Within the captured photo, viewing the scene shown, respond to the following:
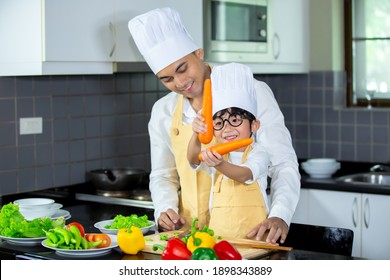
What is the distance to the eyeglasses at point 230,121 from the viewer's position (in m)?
2.46

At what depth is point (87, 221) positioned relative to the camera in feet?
10.2

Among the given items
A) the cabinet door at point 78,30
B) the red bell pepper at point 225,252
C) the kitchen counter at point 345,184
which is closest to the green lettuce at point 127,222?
the red bell pepper at point 225,252

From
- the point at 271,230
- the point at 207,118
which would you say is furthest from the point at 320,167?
the point at 207,118

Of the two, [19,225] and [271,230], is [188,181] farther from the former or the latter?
[19,225]

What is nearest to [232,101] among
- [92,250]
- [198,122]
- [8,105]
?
[198,122]

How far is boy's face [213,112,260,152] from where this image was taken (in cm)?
245

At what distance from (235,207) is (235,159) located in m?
0.15

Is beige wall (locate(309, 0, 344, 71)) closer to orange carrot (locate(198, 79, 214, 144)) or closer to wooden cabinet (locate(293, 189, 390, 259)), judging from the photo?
wooden cabinet (locate(293, 189, 390, 259))

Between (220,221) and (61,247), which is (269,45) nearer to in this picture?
(220,221)

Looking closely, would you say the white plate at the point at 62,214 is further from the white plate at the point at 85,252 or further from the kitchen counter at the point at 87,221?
the white plate at the point at 85,252

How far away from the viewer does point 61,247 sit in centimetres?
241

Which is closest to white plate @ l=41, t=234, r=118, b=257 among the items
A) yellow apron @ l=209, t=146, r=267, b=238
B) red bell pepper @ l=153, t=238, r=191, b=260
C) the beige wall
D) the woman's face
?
red bell pepper @ l=153, t=238, r=191, b=260

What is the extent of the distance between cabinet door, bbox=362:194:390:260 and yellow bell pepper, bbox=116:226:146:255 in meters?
1.85

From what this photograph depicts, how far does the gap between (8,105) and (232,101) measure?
1379 millimetres
